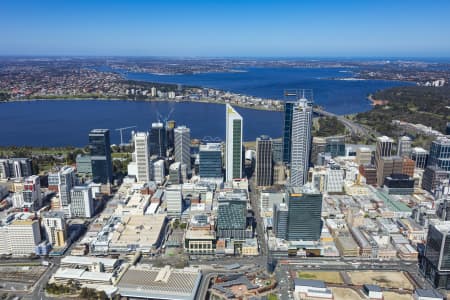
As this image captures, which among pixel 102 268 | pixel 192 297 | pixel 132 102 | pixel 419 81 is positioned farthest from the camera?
pixel 419 81

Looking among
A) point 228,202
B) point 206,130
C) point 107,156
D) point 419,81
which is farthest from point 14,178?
point 419,81

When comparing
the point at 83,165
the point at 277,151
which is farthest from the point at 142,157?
the point at 277,151

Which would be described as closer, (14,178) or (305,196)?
(305,196)

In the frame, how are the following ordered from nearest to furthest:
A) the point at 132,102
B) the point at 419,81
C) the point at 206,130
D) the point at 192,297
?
the point at 192,297 < the point at 206,130 < the point at 132,102 < the point at 419,81

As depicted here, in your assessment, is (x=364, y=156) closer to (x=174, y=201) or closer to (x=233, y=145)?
(x=233, y=145)

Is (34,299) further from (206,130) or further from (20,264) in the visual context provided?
(206,130)

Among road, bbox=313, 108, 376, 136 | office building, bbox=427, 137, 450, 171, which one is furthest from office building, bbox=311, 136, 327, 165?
road, bbox=313, 108, 376, 136
